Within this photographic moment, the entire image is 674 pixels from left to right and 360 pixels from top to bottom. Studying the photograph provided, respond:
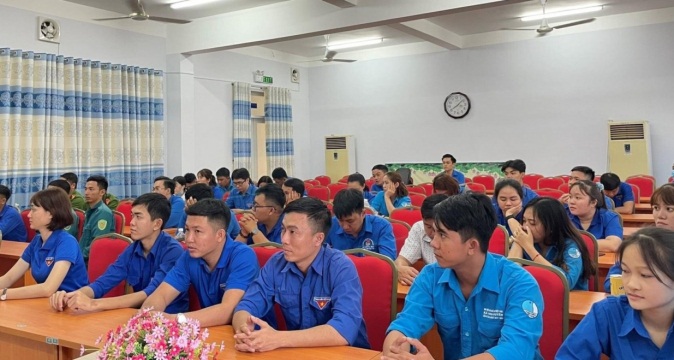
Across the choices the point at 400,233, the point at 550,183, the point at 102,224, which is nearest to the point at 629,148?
the point at 550,183

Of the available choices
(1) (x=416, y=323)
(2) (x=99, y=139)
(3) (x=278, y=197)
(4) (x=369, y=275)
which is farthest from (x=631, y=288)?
(2) (x=99, y=139)

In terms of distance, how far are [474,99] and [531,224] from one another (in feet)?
27.2

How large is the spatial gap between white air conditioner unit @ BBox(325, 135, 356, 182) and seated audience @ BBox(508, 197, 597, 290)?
917cm

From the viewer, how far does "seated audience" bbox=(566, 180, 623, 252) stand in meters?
3.90

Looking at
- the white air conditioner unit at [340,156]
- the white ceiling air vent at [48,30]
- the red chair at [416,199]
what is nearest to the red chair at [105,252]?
the red chair at [416,199]

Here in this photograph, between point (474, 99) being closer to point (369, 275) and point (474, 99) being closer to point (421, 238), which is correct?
point (421, 238)

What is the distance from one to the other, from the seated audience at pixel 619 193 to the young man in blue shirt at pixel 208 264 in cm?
509

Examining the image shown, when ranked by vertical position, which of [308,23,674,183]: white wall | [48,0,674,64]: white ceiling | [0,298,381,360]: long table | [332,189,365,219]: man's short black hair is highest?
[48,0,674,64]: white ceiling

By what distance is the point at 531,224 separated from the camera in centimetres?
296

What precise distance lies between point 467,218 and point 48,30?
741 centimetres

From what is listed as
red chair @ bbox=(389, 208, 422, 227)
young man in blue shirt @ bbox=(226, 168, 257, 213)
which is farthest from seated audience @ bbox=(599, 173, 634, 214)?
young man in blue shirt @ bbox=(226, 168, 257, 213)

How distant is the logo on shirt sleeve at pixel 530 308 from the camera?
1863 millimetres

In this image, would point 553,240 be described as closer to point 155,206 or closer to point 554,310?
point 554,310

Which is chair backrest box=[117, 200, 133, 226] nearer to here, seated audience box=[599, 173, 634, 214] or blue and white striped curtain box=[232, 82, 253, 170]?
blue and white striped curtain box=[232, 82, 253, 170]
